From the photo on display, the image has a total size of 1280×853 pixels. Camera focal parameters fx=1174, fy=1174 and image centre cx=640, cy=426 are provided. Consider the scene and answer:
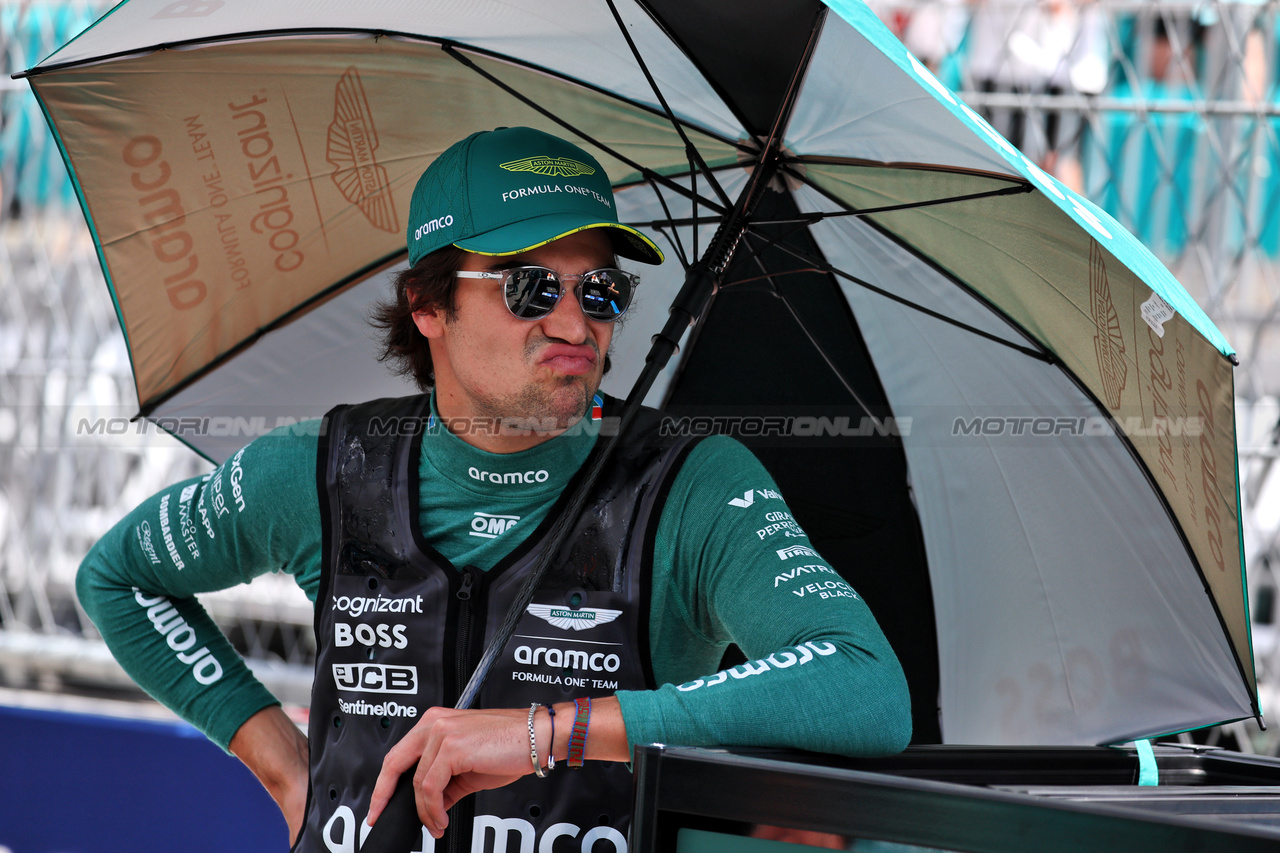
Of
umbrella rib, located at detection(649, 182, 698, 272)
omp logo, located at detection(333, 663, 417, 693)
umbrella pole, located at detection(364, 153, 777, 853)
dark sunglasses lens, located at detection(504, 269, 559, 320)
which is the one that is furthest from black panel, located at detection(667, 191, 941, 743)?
omp logo, located at detection(333, 663, 417, 693)

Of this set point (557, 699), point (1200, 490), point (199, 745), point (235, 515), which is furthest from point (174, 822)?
point (1200, 490)

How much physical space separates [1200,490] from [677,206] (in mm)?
1032

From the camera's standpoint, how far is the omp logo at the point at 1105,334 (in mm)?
1674

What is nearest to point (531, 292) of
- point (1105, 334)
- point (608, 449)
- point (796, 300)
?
point (608, 449)

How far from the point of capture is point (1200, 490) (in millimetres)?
1852

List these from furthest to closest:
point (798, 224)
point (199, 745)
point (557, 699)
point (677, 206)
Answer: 1. point (199, 745)
2. point (677, 206)
3. point (798, 224)
4. point (557, 699)

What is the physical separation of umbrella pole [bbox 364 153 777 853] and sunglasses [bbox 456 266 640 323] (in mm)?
132

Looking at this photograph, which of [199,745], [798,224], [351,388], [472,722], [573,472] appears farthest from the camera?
[199,745]

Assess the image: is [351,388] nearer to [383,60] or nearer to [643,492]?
[383,60]

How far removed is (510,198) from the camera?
168 cm

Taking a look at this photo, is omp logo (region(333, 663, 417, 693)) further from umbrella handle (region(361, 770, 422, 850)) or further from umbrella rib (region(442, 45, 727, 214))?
umbrella rib (region(442, 45, 727, 214))

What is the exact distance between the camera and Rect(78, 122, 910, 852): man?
161 centimetres

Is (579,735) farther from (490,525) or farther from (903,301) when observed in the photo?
(903,301)

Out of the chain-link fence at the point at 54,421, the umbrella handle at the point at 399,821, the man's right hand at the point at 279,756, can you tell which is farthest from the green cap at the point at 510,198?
the chain-link fence at the point at 54,421
